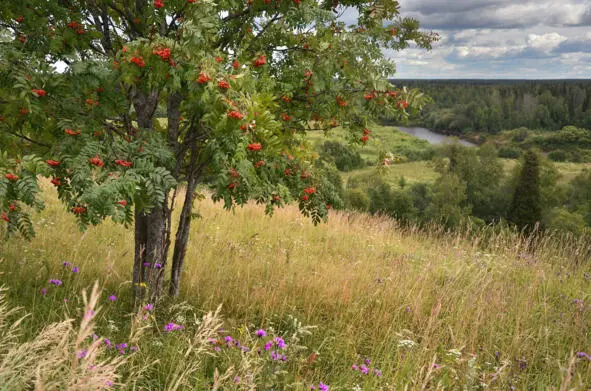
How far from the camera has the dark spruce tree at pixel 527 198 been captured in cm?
3616

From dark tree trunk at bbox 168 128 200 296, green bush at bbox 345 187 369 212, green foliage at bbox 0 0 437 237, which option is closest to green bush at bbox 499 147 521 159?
green bush at bbox 345 187 369 212

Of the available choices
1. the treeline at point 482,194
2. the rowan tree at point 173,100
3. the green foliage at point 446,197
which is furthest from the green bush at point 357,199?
the rowan tree at point 173,100

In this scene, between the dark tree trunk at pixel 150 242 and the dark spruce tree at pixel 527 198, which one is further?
the dark spruce tree at pixel 527 198

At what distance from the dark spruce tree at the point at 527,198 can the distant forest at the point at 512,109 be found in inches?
2523

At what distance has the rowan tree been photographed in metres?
2.53

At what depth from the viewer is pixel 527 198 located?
36844mm

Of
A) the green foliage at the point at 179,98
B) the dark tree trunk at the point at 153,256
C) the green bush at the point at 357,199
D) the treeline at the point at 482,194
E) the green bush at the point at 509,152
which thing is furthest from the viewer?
the green bush at the point at 509,152

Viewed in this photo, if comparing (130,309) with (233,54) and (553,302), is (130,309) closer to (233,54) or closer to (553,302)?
(233,54)

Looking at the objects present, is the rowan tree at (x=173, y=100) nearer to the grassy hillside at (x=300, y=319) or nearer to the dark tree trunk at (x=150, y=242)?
the dark tree trunk at (x=150, y=242)

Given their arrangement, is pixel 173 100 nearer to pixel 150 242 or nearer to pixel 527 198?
pixel 150 242

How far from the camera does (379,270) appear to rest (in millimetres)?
5469

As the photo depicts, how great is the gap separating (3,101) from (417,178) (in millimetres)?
62528

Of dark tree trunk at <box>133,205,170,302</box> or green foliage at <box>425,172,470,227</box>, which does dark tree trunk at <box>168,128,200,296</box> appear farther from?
green foliage at <box>425,172,470,227</box>

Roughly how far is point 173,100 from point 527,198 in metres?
39.7
